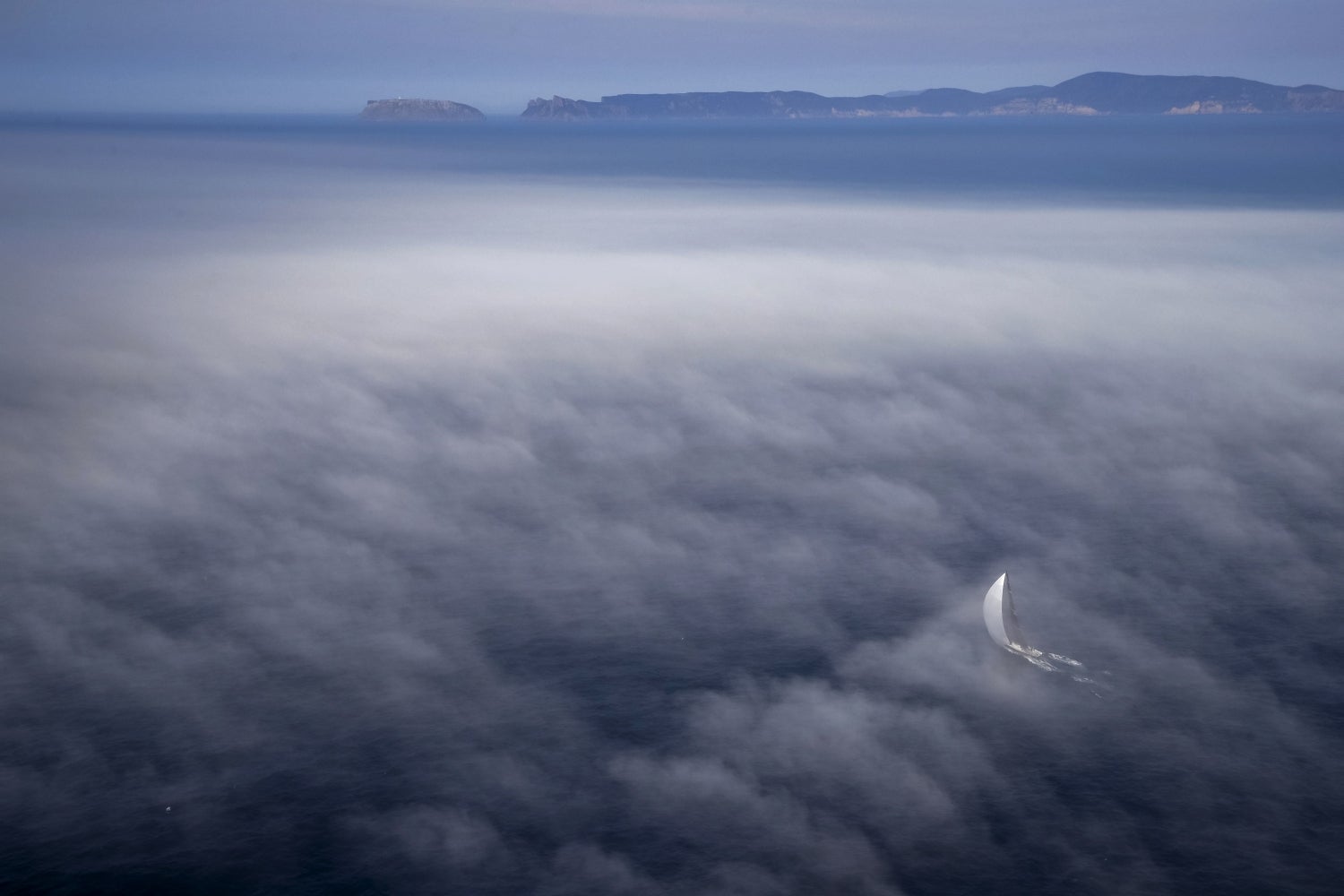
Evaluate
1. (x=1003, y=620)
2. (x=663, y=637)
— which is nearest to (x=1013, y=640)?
(x=1003, y=620)

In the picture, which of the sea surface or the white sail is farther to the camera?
the white sail

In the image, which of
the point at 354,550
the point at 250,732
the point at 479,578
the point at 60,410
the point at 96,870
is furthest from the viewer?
the point at 60,410

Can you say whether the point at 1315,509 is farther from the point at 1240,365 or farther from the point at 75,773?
the point at 75,773

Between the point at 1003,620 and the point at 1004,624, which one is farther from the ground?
the point at 1003,620

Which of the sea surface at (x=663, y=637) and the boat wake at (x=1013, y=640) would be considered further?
the boat wake at (x=1013, y=640)

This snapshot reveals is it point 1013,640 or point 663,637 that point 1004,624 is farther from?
point 663,637

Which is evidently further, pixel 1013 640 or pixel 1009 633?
pixel 1013 640

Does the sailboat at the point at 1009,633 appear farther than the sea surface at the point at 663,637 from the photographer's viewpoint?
Yes

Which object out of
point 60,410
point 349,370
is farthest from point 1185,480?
point 60,410
